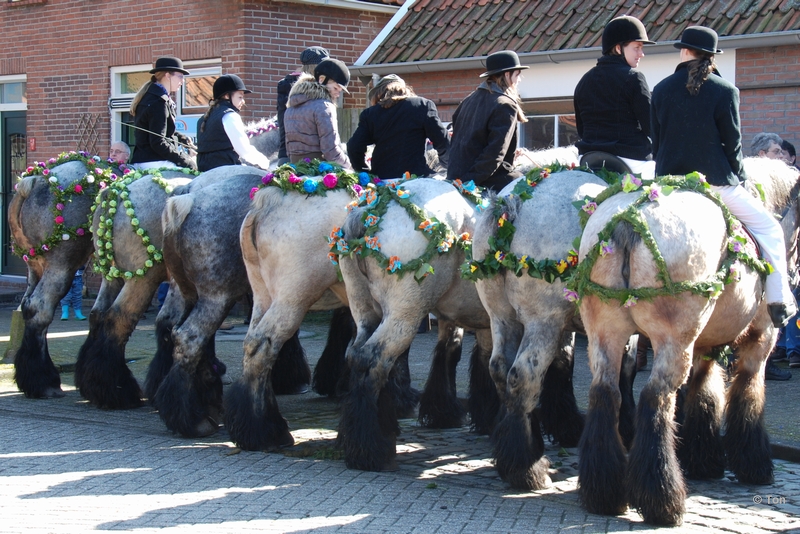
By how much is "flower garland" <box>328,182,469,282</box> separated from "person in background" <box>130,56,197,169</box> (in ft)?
10.3

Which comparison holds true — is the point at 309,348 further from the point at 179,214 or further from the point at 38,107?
the point at 38,107

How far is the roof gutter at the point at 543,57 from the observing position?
11055 mm

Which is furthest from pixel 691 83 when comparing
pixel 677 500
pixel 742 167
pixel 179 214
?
pixel 179 214

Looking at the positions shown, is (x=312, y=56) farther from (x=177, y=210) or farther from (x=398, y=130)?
(x=177, y=210)

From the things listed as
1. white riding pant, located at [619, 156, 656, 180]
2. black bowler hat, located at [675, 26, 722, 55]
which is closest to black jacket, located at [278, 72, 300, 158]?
white riding pant, located at [619, 156, 656, 180]

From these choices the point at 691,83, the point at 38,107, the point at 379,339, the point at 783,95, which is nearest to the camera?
the point at 691,83

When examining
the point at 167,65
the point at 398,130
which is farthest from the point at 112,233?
the point at 398,130

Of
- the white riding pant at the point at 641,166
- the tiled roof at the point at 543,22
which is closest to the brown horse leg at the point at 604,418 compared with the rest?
the white riding pant at the point at 641,166

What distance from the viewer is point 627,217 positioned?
529cm

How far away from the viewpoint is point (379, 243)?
6535 millimetres

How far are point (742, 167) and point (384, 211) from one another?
2.25 m

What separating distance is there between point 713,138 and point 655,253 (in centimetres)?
104

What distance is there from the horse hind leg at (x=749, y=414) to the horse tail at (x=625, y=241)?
1198mm

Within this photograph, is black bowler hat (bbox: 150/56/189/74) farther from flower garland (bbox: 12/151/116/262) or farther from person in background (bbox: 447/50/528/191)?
person in background (bbox: 447/50/528/191)
